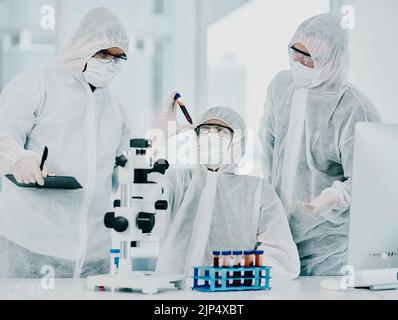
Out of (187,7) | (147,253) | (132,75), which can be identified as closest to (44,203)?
(147,253)

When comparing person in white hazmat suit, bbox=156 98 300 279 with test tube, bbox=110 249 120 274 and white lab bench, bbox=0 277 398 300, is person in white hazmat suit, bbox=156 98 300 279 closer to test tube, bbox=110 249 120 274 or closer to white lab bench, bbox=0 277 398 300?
white lab bench, bbox=0 277 398 300

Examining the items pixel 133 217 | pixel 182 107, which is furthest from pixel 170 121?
pixel 133 217

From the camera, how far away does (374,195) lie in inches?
74.4

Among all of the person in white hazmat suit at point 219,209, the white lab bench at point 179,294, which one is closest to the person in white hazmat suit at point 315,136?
the person in white hazmat suit at point 219,209

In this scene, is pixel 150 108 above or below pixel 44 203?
above

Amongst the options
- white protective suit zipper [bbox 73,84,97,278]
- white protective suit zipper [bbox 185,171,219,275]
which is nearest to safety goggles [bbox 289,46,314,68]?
white protective suit zipper [bbox 185,171,219,275]

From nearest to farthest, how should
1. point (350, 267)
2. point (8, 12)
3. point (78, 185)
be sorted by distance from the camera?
1. point (350, 267)
2. point (78, 185)
3. point (8, 12)

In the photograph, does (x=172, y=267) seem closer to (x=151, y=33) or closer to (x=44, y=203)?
(x=44, y=203)

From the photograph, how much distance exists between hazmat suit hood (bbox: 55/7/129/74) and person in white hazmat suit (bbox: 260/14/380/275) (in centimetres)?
76

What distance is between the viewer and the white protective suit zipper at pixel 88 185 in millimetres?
2688

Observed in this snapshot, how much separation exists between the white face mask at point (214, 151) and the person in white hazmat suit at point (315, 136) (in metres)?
0.22

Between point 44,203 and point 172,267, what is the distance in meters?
0.59

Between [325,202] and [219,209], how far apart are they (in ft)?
1.46

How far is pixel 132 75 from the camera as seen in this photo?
9.33 ft
